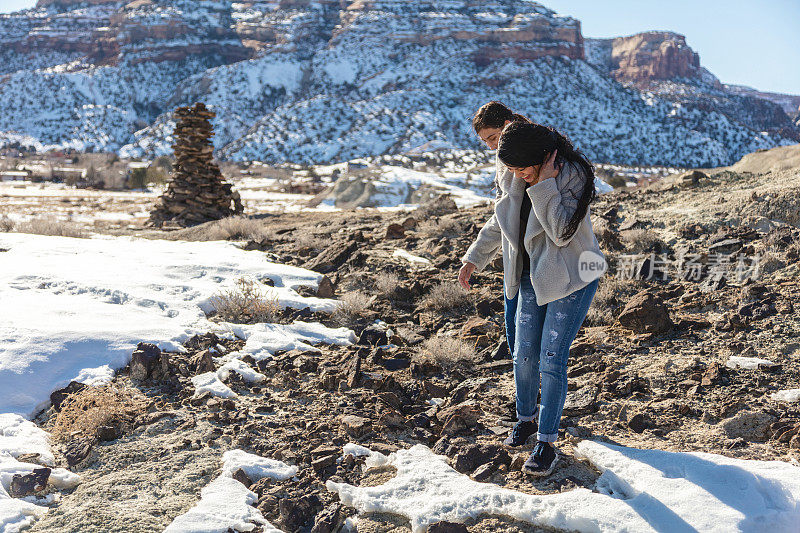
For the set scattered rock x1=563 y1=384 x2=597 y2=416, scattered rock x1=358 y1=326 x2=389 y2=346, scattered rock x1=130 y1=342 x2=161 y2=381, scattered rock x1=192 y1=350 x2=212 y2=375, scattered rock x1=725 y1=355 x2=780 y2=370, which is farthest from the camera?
scattered rock x1=358 y1=326 x2=389 y2=346

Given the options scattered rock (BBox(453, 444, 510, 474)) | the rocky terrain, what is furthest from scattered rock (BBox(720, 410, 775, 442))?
scattered rock (BBox(453, 444, 510, 474))

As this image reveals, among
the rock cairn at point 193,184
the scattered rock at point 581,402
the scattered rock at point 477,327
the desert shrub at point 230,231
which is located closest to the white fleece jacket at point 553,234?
the scattered rock at point 581,402

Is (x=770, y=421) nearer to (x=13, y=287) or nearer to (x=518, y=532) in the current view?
(x=518, y=532)

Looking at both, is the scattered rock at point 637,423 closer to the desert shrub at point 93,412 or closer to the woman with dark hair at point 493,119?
the woman with dark hair at point 493,119

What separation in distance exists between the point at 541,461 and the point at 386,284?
3546 millimetres

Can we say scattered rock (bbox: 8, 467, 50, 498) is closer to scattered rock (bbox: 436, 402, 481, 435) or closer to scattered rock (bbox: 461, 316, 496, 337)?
scattered rock (bbox: 436, 402, 481, 435)

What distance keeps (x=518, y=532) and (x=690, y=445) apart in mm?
1257

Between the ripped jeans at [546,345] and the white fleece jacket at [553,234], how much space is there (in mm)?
98

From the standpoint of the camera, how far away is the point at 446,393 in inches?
165

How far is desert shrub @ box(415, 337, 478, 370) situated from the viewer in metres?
4.59

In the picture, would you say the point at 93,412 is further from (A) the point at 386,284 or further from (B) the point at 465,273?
(A) the point at 386,284

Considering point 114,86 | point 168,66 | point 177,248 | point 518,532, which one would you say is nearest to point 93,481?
point 518,532

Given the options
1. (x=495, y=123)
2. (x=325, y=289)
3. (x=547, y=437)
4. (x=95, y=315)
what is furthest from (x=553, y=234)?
(x=325, y=289)

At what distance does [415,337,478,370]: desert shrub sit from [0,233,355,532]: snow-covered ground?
0.80 metres
